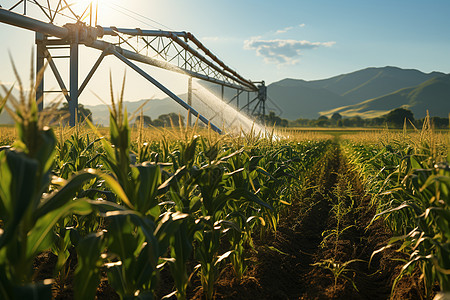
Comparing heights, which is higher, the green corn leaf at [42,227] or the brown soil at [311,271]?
the green corn leaf at [42,227]

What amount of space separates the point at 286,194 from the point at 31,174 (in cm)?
500

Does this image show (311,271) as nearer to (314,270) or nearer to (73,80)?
(314,270)

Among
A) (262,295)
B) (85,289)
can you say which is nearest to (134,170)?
(85,289)

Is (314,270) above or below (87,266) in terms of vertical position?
below

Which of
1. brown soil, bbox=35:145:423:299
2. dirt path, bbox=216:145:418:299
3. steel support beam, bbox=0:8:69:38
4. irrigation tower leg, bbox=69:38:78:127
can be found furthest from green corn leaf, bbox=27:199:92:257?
irrigation tower leg, bbox=69:38:78:127

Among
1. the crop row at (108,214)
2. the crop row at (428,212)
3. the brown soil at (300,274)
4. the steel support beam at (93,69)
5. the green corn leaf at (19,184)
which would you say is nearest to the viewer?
the green corn leaf at (19,184)

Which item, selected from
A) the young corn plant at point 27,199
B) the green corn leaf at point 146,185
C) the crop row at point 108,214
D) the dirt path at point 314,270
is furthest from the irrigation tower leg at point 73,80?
the young corn plant at point 27,199

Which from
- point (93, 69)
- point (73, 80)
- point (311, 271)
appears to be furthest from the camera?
point (93, 69)

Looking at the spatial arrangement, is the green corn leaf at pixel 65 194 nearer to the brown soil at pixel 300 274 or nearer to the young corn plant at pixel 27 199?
the young corn plant at pixel 27 199

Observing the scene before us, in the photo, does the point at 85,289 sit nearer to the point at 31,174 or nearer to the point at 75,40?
the point at 31,174

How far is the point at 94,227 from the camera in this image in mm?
3803

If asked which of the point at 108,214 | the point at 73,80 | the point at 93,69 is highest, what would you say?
Answer: the point at 93,69

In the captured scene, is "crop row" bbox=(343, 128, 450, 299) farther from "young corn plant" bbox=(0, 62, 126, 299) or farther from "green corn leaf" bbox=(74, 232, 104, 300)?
"young corn plant" bbox=(0, 62, 126, 299)

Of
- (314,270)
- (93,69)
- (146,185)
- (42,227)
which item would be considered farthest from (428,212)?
(93,69)
